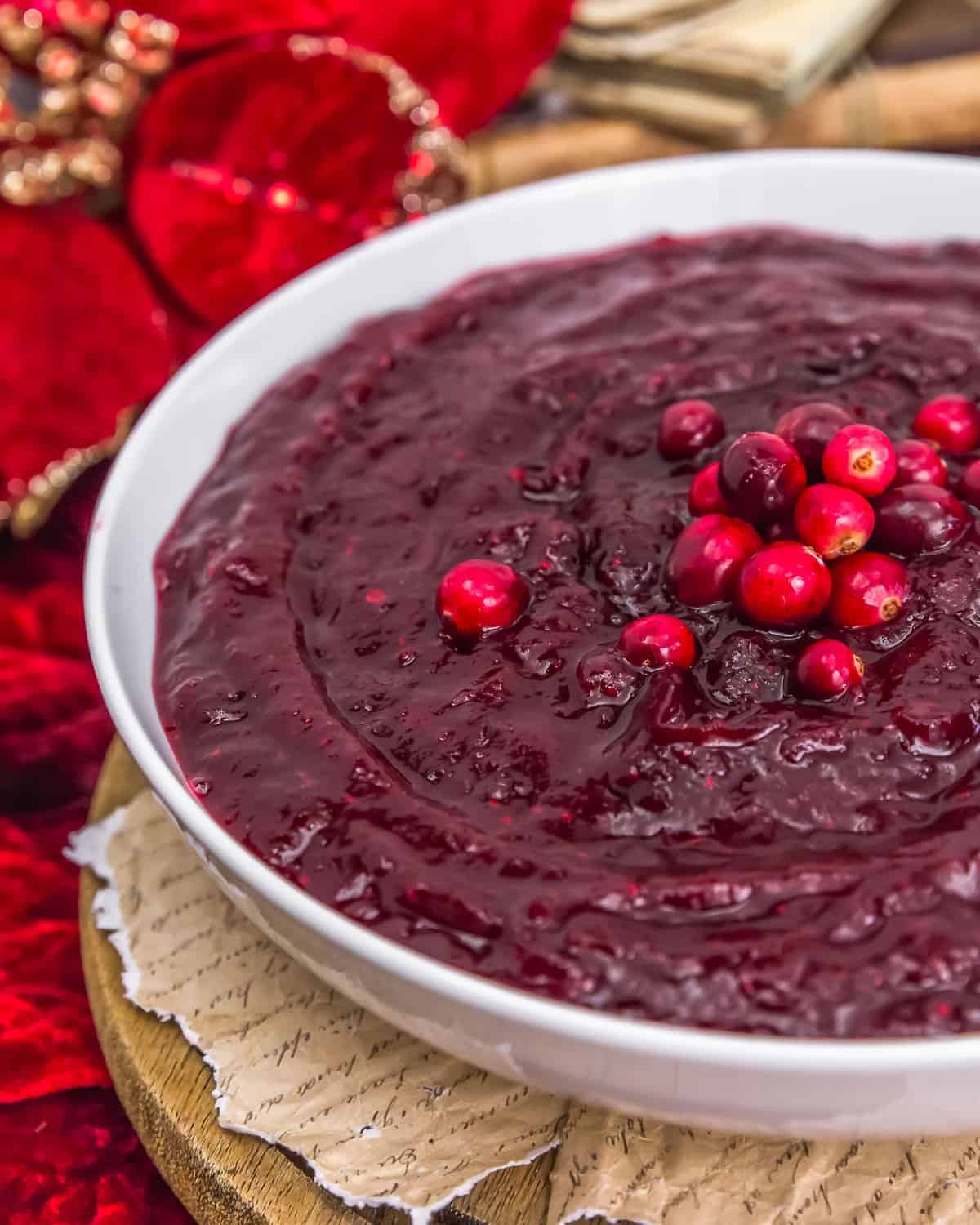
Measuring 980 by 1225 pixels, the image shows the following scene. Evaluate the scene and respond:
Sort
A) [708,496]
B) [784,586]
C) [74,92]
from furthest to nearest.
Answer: [74,92], [708,496], [784,586]

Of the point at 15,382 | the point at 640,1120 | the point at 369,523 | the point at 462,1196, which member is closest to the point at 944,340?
the point at 369,523

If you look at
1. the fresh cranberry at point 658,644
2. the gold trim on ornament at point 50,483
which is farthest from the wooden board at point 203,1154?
the gold trim on ornament at point 50,483

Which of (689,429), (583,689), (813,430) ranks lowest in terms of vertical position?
(583,689)

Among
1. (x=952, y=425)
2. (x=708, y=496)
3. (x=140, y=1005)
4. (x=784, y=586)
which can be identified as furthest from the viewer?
(x=952, y=425)

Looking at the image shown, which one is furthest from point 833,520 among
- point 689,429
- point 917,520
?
point 689,429

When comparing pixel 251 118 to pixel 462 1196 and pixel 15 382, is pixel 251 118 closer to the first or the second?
pixel 15 382

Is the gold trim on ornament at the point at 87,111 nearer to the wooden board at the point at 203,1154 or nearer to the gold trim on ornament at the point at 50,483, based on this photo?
the gold trim on ornament at the point at 50,483

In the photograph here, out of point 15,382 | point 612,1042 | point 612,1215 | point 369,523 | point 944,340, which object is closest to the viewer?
point 612,1042

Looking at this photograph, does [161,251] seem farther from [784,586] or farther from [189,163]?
[784,586]
